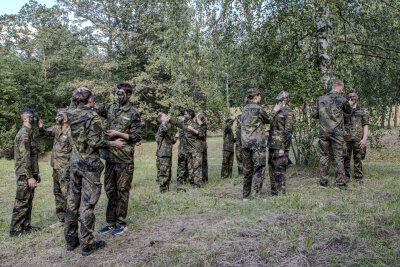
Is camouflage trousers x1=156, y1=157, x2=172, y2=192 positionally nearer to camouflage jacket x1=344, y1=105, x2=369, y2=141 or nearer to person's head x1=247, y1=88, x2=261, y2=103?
person's head x1=247, y1=88, x2=261, y2=103

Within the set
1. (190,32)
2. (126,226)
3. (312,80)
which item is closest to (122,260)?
(126,226)

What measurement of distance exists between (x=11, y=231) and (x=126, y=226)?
2.25 metres

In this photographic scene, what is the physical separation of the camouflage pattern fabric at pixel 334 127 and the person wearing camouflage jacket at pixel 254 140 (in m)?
1.40

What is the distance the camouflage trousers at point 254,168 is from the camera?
21.5 ft

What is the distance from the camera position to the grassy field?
3.87m

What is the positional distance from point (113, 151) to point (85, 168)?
763mm

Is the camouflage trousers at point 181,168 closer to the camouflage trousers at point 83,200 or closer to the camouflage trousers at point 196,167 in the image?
the camouflage trousers at point 196,167

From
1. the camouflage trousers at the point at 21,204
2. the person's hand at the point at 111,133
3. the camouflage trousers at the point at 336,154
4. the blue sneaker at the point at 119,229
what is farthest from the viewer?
the camouflage trousers at the point at 336,154

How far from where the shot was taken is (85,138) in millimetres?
Result: 4527

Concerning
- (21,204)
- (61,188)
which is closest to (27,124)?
(61,188)

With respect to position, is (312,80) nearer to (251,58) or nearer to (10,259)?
(251,58)

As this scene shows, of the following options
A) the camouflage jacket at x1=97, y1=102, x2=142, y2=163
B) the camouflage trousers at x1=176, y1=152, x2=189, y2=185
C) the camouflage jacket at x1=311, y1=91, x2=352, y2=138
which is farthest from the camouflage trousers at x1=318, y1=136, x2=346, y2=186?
the camouflage jacket at x1=97, y1=102, x2=142, y2=163

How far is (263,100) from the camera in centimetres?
1095

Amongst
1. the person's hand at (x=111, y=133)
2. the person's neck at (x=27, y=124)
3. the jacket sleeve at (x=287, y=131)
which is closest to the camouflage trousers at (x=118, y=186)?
the person's hand at (x=111, y=133)
